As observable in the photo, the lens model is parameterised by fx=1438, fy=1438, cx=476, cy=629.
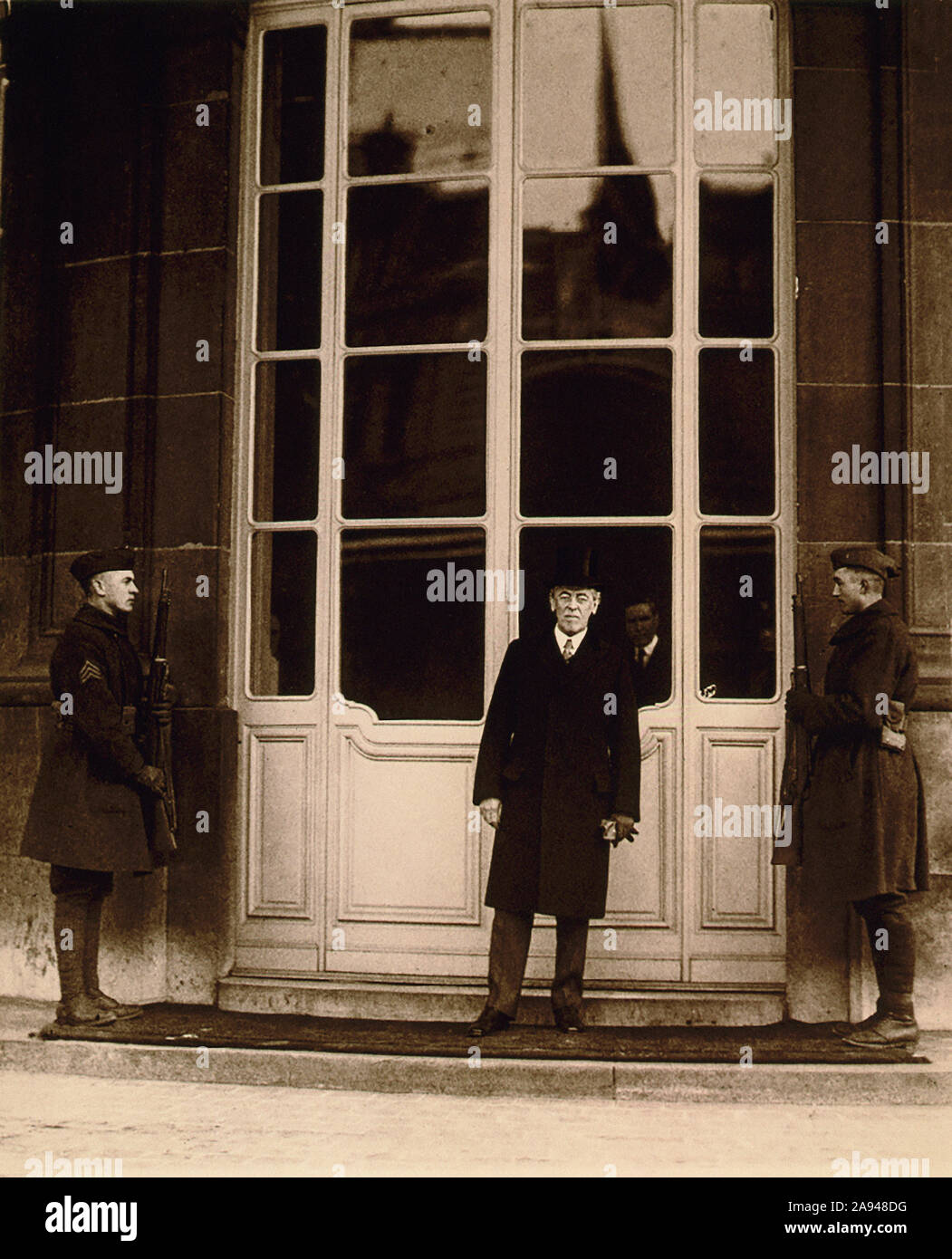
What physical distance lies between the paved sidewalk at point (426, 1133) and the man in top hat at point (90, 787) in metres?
0.60

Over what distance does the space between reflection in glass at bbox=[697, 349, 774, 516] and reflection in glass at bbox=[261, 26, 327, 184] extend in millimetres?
2362

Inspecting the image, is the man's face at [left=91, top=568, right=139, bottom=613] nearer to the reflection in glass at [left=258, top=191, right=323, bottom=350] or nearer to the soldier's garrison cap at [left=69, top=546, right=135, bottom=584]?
the soldier's garrison cap at [left=69, top=546, right=135, bottom=584]

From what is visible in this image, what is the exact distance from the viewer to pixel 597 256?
7289 millimetres

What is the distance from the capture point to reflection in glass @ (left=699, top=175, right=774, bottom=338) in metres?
7.20

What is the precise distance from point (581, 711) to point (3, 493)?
337cm

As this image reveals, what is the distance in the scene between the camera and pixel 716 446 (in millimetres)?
7152

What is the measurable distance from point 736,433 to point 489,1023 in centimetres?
309

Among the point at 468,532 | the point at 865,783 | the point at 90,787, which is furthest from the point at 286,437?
the point at 865,783

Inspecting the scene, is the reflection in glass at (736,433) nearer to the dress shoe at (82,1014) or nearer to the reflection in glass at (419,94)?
the reflection in glass at (419,94)

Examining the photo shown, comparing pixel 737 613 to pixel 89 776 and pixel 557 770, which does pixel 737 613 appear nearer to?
pixel 557 770

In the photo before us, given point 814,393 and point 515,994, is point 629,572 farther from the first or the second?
point 515,994

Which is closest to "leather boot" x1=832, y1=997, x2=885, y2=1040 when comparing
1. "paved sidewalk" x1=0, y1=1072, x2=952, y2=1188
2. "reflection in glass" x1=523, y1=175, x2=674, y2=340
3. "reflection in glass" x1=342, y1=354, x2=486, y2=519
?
"paved sidewalk" x1=0, y1=1072, x2=952, y2=1188

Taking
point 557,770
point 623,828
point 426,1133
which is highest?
point 557,770
